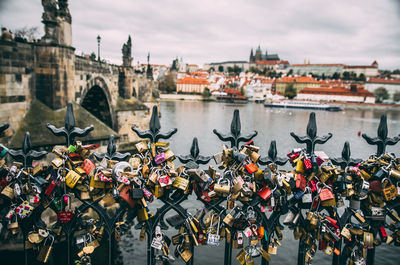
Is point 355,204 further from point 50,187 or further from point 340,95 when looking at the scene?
point 340,95

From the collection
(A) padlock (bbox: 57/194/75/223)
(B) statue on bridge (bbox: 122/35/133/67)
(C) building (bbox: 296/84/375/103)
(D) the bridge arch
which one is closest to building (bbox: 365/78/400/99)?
(C) building (bbox: 296/84/375/103)

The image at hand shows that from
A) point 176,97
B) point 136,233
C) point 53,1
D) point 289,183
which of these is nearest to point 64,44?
point 53,1

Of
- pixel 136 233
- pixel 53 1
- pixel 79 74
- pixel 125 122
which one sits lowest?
pixel 136 233

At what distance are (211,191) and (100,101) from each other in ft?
73.3

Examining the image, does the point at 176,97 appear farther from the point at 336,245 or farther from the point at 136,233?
the point at 336,245

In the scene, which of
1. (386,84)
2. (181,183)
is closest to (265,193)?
(181,183)

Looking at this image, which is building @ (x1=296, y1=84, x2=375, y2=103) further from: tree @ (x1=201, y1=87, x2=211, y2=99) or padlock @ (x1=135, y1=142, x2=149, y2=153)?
padlock @ (x1=135, y1=142, x2=149, y2=153)

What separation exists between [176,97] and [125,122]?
9571 cm

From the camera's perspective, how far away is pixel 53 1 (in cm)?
1152

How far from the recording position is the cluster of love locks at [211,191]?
242 cm

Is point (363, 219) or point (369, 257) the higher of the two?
point (363, 219)

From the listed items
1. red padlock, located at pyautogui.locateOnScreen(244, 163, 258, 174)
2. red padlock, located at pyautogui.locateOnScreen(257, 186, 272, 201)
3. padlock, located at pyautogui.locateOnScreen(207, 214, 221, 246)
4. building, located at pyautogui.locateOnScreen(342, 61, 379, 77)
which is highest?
building, located at pyautogui.locateOnScreen(342, 61, 379, 77)

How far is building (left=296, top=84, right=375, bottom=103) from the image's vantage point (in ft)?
360

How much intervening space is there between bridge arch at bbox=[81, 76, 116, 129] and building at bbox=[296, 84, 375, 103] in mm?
103188
